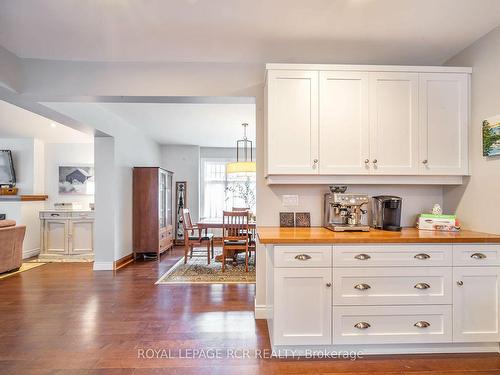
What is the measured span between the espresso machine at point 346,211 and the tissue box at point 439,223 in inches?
21.8

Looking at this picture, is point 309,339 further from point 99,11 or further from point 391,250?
point 99,11

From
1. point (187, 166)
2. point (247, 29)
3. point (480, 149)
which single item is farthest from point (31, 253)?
point (480, 149)

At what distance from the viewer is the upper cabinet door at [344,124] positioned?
2.32 meters

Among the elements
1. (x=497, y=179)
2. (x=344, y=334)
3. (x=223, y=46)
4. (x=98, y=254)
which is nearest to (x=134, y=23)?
(x=223, y=46)

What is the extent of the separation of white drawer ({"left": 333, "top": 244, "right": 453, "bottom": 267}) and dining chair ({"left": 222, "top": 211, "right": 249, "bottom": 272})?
7.90 feet

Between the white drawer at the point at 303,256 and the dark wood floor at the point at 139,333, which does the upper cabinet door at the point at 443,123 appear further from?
the dark wood floor at the point at 139,333

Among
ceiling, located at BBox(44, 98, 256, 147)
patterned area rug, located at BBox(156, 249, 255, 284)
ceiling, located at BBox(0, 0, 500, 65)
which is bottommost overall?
patterned area rug, located at BBox(156, 249, 255, 284)

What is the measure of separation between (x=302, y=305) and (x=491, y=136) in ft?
6.58

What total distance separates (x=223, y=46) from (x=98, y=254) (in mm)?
3810

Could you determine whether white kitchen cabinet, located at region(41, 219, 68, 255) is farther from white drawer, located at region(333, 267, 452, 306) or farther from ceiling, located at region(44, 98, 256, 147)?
white drawer, located at region(333, 267, 452, 306)

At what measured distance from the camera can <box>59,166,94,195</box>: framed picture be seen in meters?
6.11

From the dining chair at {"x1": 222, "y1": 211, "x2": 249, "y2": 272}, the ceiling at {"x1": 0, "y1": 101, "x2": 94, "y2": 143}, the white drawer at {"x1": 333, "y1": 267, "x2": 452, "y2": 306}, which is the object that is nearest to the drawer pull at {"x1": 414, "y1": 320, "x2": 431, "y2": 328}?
the white drawer at {"x1": 333, "y1": 267, "x2": 452, "y2": 306}

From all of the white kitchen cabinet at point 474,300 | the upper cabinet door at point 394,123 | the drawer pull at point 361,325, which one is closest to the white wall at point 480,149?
the white kitchen cabinet at point 474,300

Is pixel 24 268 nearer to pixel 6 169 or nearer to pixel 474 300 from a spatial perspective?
pixel 6 169
